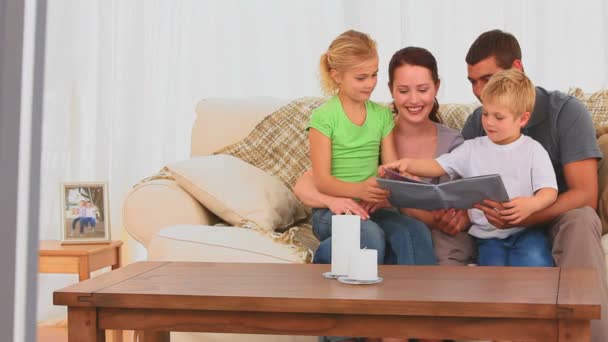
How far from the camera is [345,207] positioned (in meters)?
2.25

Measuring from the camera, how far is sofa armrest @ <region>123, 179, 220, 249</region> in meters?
2.49

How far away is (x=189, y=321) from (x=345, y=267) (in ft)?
1.11

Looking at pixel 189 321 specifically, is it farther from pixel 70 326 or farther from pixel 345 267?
pixel 345 267

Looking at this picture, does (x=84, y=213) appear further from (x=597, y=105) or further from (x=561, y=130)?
(x=597, y=105)

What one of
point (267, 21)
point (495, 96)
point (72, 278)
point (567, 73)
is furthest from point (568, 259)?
point (72, 278)

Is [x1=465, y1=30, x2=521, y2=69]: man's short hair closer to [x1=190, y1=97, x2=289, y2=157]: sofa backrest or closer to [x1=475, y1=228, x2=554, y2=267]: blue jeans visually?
[x1=475, y1=228, x2=554, y2=267]: blue jeans

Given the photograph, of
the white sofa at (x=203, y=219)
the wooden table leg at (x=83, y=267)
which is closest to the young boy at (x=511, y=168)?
the white sofa at (x=203, y=219)

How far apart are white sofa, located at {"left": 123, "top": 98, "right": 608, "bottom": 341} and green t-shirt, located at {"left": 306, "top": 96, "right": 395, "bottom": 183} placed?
0.98 feet

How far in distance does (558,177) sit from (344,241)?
2.95 ft

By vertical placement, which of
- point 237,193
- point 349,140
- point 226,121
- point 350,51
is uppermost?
point 350,51

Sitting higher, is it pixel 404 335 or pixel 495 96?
pixel 495 96

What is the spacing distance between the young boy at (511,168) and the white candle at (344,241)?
19.8 inches

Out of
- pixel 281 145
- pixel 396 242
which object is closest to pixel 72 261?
pixel 281 145

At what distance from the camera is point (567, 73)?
3393 millimetres
